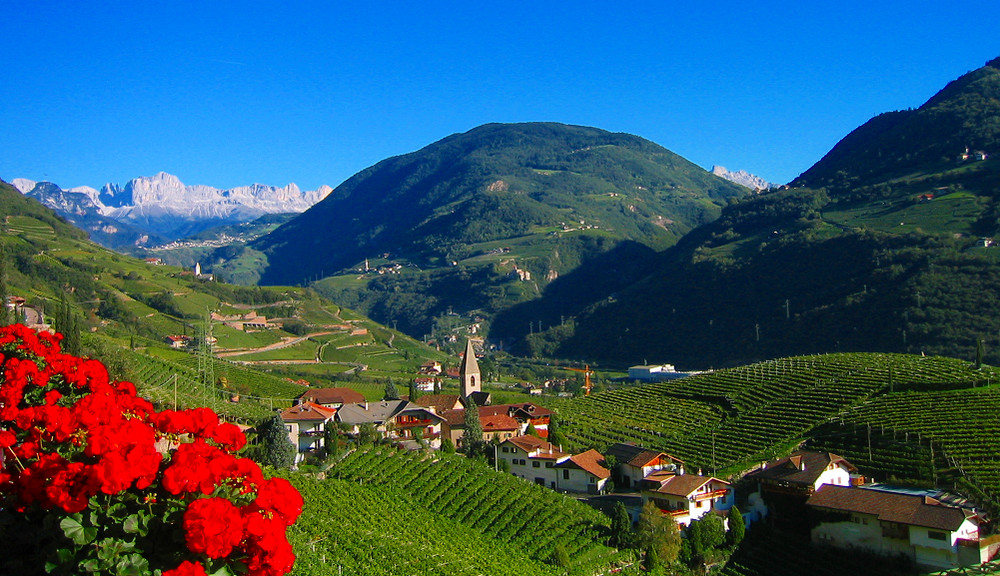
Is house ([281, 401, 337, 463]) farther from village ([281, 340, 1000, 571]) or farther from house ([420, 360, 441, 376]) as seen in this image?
house ([420, 360, 441, 376])

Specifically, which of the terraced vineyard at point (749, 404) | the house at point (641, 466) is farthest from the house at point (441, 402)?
the house at point (641, 466)

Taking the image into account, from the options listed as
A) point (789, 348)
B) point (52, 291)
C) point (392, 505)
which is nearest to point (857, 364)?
point (392, 505)

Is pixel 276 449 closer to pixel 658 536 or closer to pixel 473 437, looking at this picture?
pixel 473 437

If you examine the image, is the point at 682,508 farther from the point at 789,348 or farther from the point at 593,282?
the point at 593,282

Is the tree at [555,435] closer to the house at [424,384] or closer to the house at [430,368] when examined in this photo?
the house at [424,384]

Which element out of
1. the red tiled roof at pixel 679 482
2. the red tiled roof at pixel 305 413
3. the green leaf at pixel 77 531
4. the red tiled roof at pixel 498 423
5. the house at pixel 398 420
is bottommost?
the red tiled roof at pixel 679 482

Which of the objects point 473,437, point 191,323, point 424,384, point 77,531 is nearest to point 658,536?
point 473,437

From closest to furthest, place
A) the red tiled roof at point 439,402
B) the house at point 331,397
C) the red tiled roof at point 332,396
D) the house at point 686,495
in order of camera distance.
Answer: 1. the house at point 686,495
2. the red tiled roof at point 439,402
3. the house at point 331,397
4. the red tiled roof at point 332,396

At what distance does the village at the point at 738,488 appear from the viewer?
30.2m

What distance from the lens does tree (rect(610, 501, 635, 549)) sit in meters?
30.8

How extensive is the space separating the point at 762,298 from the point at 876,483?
85864 millimetres

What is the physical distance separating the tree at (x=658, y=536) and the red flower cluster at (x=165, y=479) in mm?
24043

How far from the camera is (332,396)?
5984cm

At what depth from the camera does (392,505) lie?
103 ft
